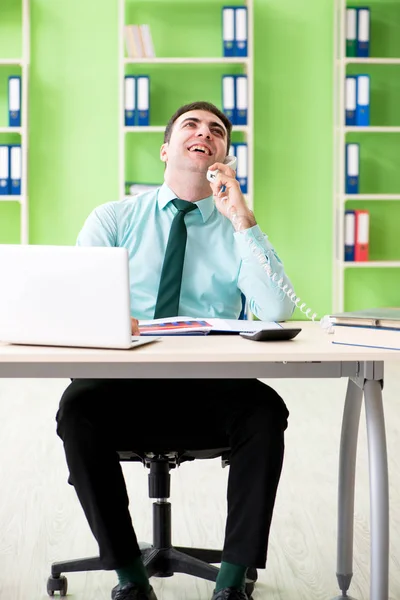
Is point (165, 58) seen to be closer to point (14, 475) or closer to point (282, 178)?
point (282, 178)

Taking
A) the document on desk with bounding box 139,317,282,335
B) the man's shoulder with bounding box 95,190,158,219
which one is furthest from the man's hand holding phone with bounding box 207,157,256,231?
the document on desk with bounding box 139,317,282,335

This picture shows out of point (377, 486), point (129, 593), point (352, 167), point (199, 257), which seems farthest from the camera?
point (352, 167)

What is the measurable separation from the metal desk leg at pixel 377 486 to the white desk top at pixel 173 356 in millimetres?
139

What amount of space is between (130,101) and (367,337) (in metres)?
4.11

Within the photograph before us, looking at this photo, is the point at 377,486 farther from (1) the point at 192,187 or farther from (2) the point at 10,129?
(2) the point at 10,129

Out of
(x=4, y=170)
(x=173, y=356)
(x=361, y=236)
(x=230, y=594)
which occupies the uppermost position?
(x=4, y=170)

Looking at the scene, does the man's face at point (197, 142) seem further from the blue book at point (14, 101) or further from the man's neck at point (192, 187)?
the blue book at point (14, 101)

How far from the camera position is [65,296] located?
1586mm

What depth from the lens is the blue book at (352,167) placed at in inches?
218

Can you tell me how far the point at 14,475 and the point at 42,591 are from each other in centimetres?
96

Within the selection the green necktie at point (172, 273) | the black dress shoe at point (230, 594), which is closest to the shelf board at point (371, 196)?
the green necktie at point (172, 273)

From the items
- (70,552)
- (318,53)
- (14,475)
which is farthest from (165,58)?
(70,552)

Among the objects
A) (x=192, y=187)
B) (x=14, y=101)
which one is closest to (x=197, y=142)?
(x=192, y=187)

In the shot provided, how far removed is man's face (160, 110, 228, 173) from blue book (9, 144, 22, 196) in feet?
10.9
